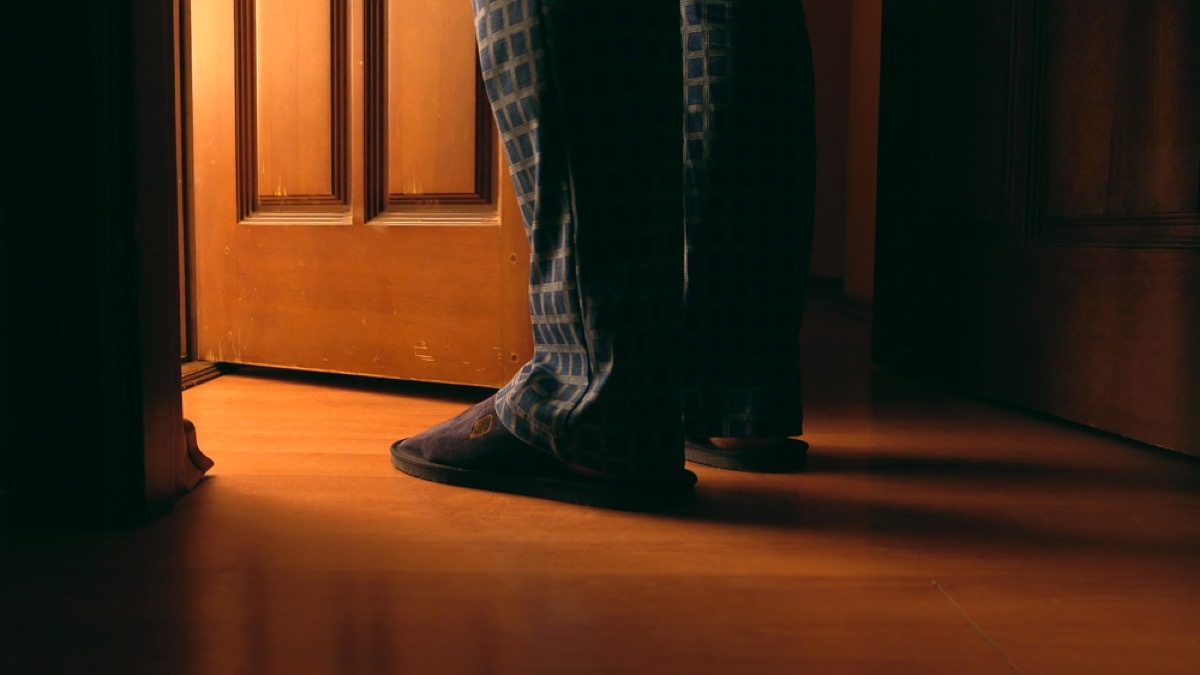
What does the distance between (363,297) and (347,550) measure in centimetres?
72

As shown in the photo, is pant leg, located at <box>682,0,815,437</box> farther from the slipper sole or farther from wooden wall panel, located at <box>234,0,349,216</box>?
wooden wall panel, located at <box>234,0,349,216</box>

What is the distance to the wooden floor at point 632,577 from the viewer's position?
0.48m

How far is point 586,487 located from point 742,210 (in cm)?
30

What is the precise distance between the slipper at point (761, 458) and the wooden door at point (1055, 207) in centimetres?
44

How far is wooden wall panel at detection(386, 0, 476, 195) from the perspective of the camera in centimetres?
122

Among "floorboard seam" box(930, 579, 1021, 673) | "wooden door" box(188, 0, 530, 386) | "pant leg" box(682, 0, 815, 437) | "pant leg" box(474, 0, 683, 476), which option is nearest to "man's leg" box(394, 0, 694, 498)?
"pant leg" box(474, 0, 683, 476)

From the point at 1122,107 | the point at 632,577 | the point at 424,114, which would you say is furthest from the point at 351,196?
the point at 1122,107

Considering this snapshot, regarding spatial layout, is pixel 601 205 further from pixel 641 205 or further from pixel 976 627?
pixel 976 627

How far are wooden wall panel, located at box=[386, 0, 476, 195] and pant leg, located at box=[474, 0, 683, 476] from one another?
502 millimetres

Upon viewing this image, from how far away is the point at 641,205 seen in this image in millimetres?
693

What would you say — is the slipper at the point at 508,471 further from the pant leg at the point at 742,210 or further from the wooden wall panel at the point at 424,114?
the wooden wall panel at the point at 424,114

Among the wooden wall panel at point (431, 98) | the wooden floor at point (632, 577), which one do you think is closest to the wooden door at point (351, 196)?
the wooden wall panel at point (431, 98)

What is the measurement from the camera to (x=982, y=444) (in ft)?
3.49

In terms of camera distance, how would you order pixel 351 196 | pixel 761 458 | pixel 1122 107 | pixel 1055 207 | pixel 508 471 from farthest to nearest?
1. pixel 351 196
2. pixel 1055 207
3. pixel 1122 107
4. pixel 761 458
5. pixel 508 471
